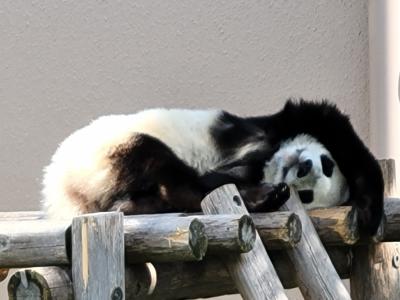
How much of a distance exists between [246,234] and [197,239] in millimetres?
186

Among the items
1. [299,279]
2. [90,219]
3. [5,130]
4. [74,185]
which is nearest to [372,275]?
[299,279]

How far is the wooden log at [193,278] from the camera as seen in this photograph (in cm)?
295

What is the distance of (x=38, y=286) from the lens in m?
2.50

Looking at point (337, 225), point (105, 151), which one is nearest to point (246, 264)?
point (337, 225)

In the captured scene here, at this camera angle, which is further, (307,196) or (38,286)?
(307,196)

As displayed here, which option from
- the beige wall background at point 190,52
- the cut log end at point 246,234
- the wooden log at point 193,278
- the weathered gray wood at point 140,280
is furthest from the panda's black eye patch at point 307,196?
the beige wall background at point 190,52

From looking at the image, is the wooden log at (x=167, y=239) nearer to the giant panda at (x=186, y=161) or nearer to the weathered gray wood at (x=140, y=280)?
the weathered gray wood at (x=140, y=280)

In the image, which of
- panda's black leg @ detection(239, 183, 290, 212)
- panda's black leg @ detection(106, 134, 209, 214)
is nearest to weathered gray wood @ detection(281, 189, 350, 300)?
panda's black leg @ detection(239, 183, 290, 212)

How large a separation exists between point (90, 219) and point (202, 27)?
239 centimetres

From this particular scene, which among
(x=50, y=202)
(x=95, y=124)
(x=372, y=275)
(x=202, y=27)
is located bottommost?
(x=372, y=275)

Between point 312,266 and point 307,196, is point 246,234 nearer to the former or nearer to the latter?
point 312,266

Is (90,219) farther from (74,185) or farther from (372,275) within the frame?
(372,275)

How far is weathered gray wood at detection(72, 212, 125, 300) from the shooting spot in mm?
2525

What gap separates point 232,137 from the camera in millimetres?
3609
